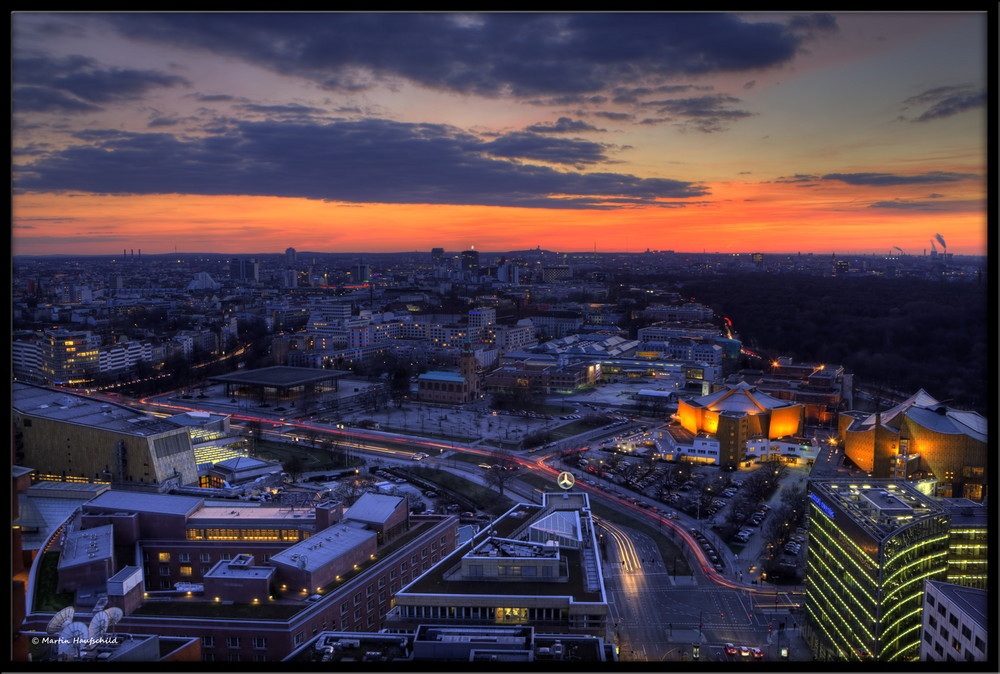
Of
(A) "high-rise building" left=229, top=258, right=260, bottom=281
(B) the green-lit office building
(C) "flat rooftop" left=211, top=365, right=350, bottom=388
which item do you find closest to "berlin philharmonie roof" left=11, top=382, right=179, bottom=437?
(C) "flat rooftop" left=211, top=365, right=350, bottom=388

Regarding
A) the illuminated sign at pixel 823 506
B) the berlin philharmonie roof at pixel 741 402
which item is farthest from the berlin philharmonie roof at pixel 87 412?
the berlin philharmonie roof at pixel 741 402

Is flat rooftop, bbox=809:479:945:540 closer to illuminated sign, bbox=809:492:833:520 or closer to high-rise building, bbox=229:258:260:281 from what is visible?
illuminated sign, bbox=809:492:833:520

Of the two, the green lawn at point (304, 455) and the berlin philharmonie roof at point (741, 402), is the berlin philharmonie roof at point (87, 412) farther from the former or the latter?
the berlin philharmonie roof at point (741, 402)

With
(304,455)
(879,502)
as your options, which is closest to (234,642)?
(879,502)

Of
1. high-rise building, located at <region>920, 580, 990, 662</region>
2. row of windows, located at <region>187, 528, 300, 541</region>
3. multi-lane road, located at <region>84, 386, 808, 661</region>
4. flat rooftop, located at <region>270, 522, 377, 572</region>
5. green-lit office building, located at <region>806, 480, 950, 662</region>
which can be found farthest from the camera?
row of windows, located at <region>187, 528, 300, 541</region>

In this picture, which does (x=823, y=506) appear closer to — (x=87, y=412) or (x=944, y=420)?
(x=944, y=420)

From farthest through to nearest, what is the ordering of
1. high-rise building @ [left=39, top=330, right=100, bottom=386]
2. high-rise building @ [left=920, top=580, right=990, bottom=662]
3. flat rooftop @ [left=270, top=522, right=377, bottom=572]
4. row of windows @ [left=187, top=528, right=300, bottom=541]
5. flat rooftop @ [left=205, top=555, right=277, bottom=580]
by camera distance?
1. high-rise building @ [left=39, top=330, right=100, bottom=386]
2. row of windows @ [left=187, top=528, right=300, bottom=541]
3. flat rooftop @ [left=270, top=522, right=377, bottom=572]
4. flat rooftop @ [left=205, top=555, right=277, bottom=580]
5. high-rise building @ [left=920, top=580, right=990, bottom=662]
